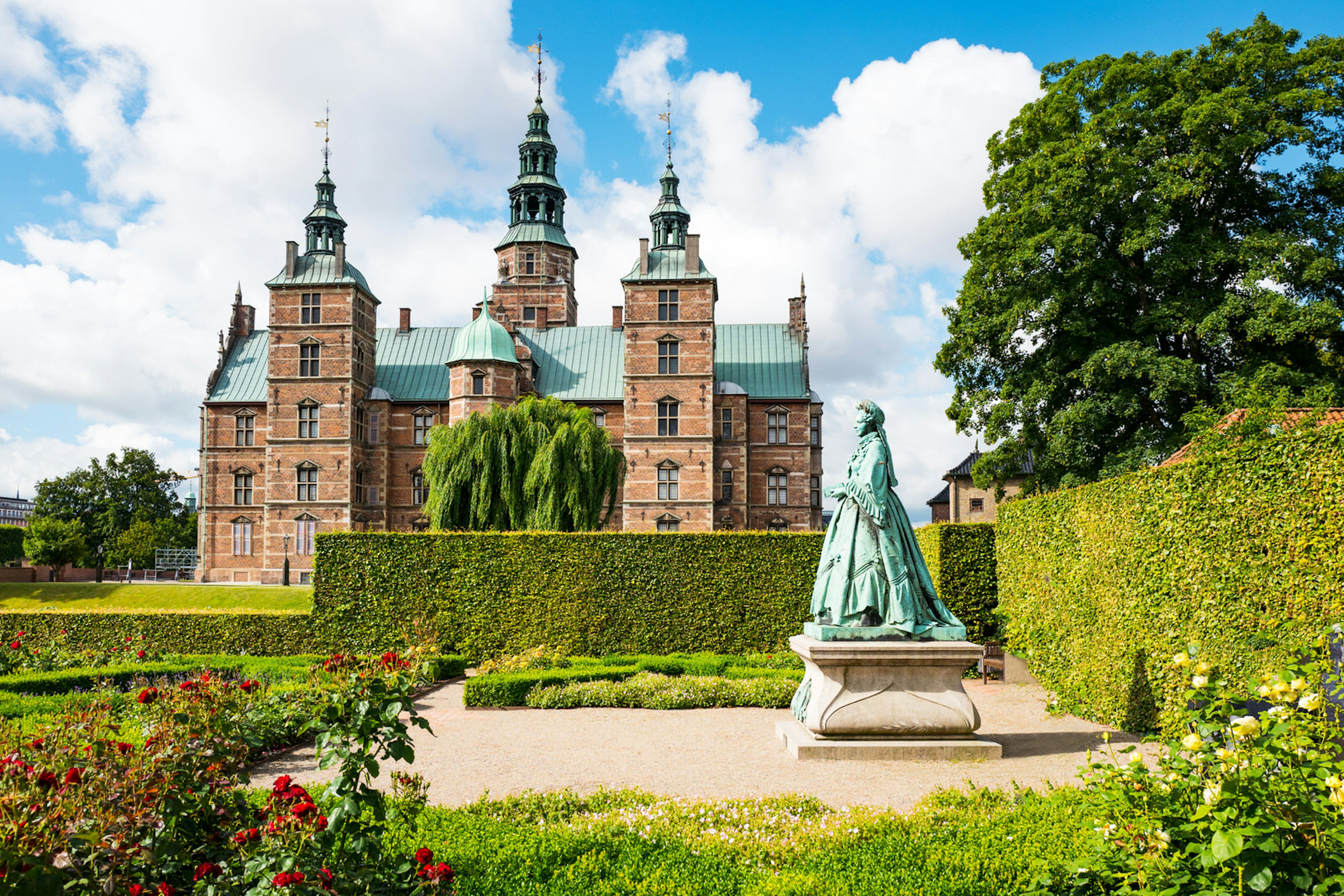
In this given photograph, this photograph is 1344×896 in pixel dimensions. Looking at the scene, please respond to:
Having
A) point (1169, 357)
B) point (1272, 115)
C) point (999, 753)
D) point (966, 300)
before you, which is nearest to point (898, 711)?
point (999, 753)

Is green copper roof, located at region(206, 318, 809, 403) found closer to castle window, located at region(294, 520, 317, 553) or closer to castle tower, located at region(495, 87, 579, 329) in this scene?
castle tower, located at region(495, 87, 579, 329)

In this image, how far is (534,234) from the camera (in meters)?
42.9

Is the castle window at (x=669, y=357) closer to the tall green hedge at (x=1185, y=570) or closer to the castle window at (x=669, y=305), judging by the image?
the castle window at (x=669, y=305)

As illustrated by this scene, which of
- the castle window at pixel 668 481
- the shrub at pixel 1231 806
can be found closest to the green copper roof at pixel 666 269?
the castle window at pixel 668 481

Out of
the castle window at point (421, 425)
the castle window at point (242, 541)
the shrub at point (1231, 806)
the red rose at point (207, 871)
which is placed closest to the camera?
the shrub at point (1231, 806)

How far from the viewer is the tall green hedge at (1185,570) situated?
7176 millimetres

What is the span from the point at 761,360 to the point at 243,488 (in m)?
24.8

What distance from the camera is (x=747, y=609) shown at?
53.4 feet

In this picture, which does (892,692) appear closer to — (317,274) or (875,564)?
(875,564)

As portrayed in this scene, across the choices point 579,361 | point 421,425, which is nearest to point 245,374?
point 421,425

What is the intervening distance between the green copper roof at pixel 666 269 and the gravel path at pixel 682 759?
25612 mm

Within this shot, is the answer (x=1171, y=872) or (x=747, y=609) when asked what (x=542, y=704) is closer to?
(x=747, y=609)

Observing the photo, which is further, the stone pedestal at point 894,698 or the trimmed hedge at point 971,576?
the trimmed hedge at point 971,576

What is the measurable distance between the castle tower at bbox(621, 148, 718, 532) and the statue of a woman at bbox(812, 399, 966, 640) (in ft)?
82.1
